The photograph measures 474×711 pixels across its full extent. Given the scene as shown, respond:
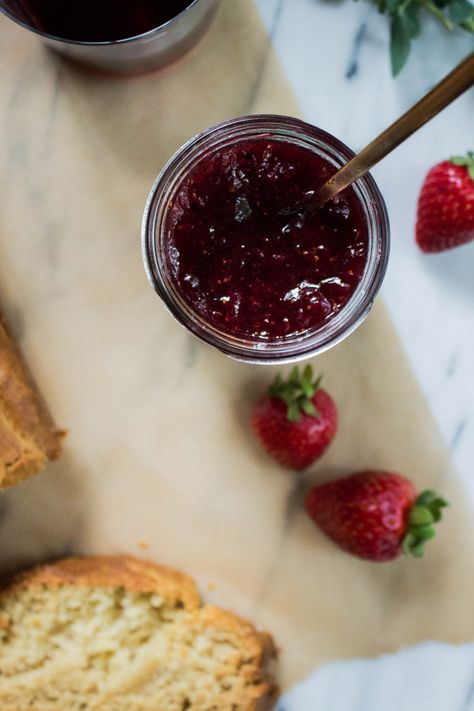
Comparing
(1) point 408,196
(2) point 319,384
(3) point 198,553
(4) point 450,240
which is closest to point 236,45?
(1) point 408,196

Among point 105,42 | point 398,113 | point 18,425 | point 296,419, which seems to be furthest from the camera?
point 398,113

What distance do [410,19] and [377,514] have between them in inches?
51.9

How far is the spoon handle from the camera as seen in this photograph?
1.15m

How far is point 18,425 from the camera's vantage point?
1.95m

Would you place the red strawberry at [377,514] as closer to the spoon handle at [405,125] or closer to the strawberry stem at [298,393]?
the strawberry stem at [298,393]

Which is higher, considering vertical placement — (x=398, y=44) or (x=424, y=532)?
(x=398, y=44)

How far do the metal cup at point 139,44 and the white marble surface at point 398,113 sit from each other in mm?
262

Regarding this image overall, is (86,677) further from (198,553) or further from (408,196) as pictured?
(408,196)

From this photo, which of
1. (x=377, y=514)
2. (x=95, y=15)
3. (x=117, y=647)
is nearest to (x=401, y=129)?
(x=95, y=15)

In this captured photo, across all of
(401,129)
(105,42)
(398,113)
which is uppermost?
(398,113)

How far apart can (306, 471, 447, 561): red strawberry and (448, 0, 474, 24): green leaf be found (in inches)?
48.6

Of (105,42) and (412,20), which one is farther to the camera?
(412,20)

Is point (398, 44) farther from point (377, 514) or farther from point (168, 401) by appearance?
point (377, 514)

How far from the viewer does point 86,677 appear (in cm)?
213
